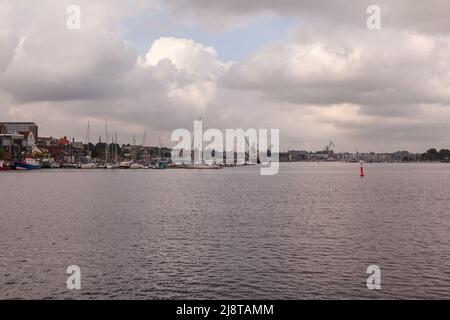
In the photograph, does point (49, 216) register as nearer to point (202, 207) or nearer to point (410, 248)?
point (202, 207)

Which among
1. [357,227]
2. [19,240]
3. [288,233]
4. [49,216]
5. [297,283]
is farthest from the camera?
[49,216]

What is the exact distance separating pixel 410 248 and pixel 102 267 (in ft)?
88.4

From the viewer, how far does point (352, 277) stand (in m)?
34.6

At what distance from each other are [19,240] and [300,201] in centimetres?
5639

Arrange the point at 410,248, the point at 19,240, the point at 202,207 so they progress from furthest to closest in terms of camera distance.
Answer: the point at 202,207, the point at 19,240, the point at 410,248

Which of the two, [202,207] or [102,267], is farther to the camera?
[202,207]
